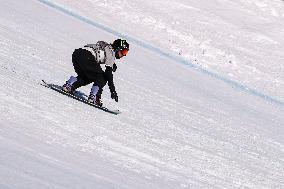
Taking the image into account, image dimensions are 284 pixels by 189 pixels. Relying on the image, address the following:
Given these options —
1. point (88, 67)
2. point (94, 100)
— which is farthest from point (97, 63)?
point (94, 100)

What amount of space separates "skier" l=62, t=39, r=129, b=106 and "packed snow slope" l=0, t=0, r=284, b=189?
461mm

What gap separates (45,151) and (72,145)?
2.41 feet

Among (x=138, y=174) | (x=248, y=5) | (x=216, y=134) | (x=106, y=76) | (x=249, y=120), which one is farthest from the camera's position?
(x=248, y=5)

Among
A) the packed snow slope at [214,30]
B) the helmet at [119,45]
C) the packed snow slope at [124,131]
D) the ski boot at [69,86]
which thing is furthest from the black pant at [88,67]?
the packed snow slope at [214,30]

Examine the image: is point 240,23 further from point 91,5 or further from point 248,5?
point 91,5

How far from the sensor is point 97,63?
9742mm

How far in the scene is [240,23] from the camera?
40875 millimetres

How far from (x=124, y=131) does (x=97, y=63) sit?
5.09 feet

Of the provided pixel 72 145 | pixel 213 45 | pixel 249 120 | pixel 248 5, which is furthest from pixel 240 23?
pixel 72 145

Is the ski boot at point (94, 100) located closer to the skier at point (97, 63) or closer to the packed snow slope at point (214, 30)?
the skier at point (97, 63)

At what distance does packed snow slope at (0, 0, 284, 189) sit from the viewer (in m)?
5.61

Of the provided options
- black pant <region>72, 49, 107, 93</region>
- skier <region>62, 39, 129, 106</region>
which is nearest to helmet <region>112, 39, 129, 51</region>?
skier <region>62, 39, 129, 106</region>

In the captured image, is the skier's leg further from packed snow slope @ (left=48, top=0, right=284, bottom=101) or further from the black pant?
packed snow slope @ (left=48, top=0, right=284, bottom=101)

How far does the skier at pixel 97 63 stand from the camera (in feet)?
31.9
